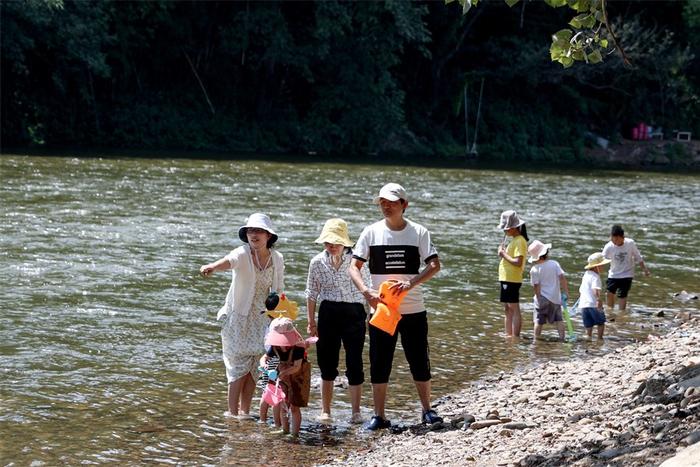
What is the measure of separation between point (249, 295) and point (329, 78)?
40.1m

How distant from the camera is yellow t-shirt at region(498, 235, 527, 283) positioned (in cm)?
1247

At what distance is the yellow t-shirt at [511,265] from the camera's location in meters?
12.5

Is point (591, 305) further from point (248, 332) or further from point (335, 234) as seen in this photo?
point (248, 332)

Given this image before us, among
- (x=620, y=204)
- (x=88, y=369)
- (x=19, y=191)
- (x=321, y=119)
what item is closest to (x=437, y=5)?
(x=321, y=119)

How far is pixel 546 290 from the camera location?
12.6 m

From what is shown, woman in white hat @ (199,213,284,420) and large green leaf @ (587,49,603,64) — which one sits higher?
large green leaf @ (587,49,603,64)

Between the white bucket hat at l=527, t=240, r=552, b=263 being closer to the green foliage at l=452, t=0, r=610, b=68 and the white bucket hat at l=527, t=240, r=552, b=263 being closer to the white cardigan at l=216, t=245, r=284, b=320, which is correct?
the white cardigan at l=216, t=245, r=284, b=320

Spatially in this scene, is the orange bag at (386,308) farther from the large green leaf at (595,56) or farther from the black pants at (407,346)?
the large green leaf at (595,56)

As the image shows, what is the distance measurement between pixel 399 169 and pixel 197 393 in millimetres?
29342

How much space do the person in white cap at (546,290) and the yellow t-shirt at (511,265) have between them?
0.27 meters

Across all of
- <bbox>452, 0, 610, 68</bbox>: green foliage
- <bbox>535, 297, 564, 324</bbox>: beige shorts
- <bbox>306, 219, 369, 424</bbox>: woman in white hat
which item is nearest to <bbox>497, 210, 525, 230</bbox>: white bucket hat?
<bbox>535, 297, 564, 324</bbox>: beige shorts

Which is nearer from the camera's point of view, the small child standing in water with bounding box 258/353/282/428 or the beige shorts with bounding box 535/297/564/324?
the small child standing in water with bounding box 258/353/282/428

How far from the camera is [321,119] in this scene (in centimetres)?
4759

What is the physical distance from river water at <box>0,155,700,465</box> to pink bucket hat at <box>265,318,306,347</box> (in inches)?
30.3
